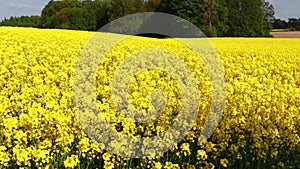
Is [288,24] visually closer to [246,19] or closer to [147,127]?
[246,19]

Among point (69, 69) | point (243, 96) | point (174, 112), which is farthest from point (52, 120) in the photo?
point (69, 69)

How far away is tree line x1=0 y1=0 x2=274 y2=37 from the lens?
157ft

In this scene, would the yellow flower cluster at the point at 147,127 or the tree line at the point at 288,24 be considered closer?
the yellow flower cluster at the point at 147,127

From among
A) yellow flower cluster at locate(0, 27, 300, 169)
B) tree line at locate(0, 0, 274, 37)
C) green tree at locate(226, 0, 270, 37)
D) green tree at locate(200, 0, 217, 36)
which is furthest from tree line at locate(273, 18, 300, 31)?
yellow flower cluster at locate(0, 27, 300, 169)

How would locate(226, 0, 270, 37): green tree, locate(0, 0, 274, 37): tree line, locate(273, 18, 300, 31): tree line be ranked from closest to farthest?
1. locate(0, 0, 274, 37): tree line
2. locate(226, 0, 270, 37): green tree
3. locate(273, 18, 300, 31): tree line

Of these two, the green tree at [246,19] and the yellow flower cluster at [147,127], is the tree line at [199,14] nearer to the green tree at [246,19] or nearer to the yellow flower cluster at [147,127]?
the green tree at [246,19]

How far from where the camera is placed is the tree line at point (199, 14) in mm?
47938

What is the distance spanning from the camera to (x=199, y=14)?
48.1 meters

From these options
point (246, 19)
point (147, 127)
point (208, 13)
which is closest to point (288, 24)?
point (246, 19)

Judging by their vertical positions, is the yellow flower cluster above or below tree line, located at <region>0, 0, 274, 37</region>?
below

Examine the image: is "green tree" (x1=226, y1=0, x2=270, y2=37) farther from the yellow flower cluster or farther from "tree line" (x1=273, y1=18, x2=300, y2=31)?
the yellow flower cluster

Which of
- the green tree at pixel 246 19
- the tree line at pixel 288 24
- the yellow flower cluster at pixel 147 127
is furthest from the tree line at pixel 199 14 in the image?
the yellow flower cluster at pixel 147 127

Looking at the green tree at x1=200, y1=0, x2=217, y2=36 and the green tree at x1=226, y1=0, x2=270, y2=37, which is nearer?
Answer: the green tree at x1=200, y1=0, x2=217, y2=36

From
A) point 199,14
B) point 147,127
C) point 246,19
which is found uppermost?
point 199,14
